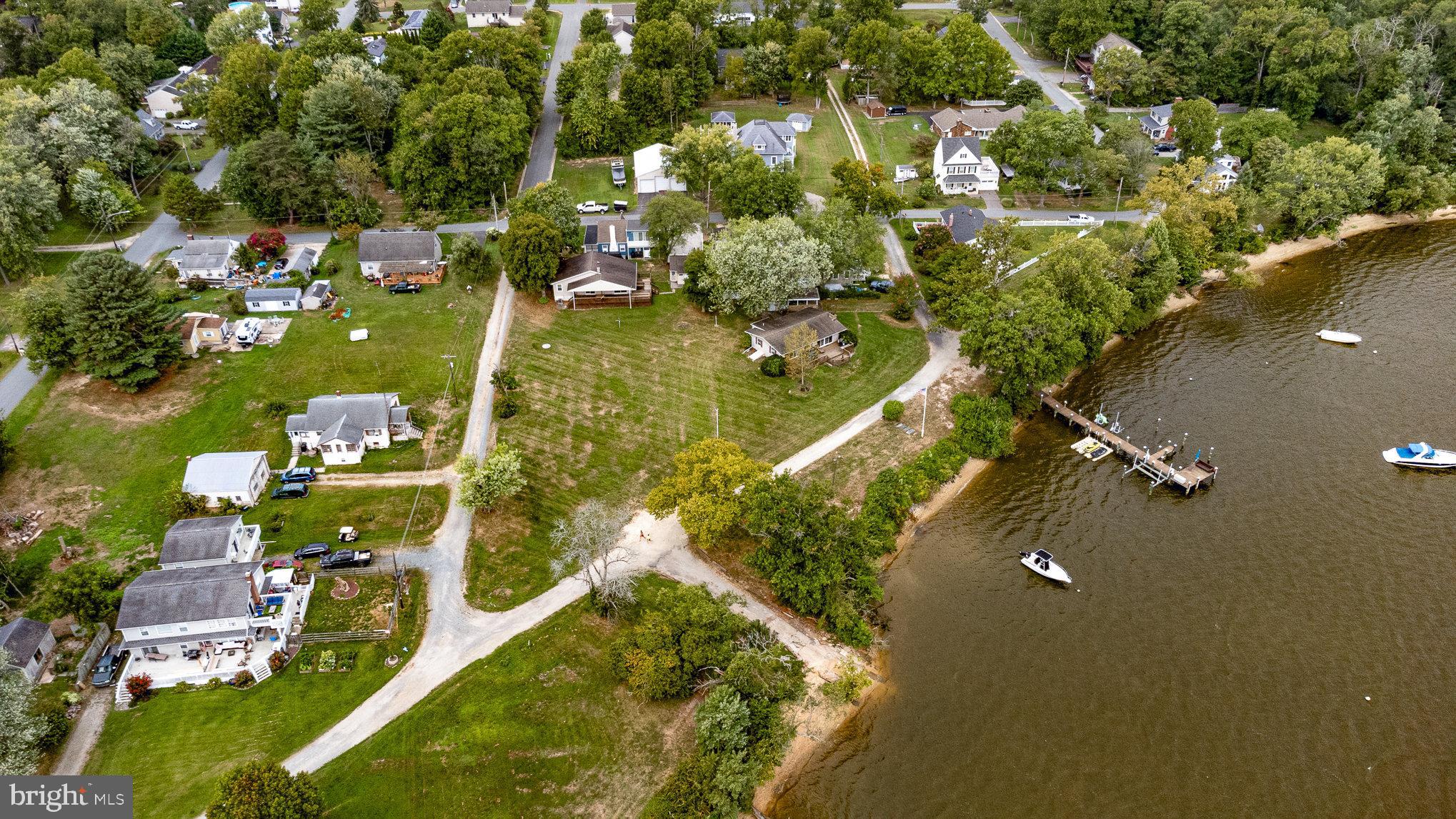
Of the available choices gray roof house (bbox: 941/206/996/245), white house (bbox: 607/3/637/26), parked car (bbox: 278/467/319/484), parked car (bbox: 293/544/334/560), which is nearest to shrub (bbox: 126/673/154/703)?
parked car (bbox: 293/544/334/560)

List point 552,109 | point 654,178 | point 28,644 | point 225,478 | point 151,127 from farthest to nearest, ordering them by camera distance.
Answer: point 552,109
point 151,127
point 654,178
point 225,478
point 28,644

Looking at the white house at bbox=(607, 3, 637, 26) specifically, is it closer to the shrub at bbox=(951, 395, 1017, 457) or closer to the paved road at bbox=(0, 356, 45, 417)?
the paved road at bbox=(0, 356, 45, 417)

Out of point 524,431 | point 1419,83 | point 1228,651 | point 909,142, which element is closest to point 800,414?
point 524,431

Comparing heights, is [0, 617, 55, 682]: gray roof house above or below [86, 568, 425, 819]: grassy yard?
above

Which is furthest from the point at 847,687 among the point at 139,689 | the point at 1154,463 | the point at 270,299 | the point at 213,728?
the point at 270,299

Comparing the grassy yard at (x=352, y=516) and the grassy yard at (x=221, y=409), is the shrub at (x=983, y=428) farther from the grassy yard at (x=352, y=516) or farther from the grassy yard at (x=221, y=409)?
the grassy yard at (x=221, y=409)

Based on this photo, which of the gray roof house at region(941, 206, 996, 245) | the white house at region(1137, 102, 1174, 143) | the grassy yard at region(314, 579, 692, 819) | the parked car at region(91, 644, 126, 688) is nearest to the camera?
the grassy yard at region(314, 579, 692, 819)

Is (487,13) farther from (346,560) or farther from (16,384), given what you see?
(346,560)

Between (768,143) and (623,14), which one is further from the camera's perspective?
(623,14)
